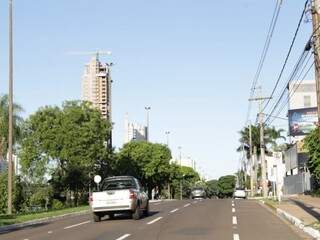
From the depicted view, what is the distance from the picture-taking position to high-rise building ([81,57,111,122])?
2786 inches


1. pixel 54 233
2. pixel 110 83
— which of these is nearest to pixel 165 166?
pixel 110 83

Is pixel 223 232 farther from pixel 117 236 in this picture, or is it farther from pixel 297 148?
pixel 297 148

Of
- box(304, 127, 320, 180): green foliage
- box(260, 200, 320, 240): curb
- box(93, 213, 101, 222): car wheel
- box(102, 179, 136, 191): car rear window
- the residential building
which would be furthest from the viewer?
the residential building

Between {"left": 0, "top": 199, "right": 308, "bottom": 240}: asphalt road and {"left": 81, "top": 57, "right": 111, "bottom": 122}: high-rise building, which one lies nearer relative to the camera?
{"left": 0, "top": 199, "right": 308, "bottom": 240}: asphalt road

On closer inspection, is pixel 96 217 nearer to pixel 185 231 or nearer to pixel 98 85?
pixel 185 231

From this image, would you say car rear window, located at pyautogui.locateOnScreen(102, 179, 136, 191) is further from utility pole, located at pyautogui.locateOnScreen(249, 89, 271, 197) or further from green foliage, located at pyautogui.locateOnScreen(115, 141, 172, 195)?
green foliage, located at pyautogui.locateOnScreen(115, 141, 172, 195)

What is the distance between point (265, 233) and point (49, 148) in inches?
1675

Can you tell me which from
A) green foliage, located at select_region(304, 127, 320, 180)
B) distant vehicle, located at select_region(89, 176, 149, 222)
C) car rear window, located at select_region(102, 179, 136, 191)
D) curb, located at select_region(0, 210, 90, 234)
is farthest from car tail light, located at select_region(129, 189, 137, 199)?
green foliage, located at select_region(304, 127, 320, 180)

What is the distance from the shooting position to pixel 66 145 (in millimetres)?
58844

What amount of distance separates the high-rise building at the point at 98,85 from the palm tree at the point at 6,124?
7.94 meters

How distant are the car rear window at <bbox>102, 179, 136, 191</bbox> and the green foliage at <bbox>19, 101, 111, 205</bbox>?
31148 mm

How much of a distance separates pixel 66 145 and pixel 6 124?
283 inches

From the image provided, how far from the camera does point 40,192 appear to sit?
196 feet

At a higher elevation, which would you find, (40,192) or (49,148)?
(49,148)
